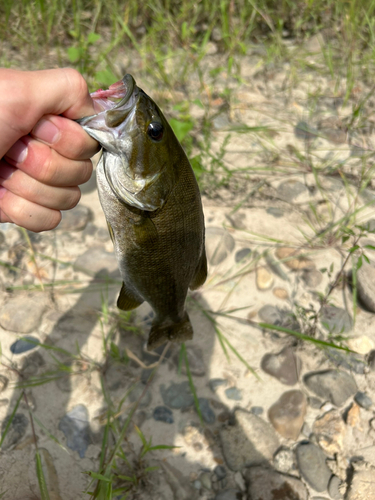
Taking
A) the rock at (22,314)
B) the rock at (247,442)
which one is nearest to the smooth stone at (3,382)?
the rock at (22,314)

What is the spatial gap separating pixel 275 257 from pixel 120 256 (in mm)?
1840

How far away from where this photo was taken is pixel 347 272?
3309mm

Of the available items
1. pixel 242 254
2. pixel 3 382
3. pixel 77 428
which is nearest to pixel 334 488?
pixel 77 428

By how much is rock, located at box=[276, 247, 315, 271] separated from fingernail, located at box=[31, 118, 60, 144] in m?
2.22

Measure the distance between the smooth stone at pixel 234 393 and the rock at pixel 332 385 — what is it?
0.50 meters

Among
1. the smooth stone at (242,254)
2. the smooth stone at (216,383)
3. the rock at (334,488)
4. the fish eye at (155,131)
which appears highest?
the fish eye at (155,131)

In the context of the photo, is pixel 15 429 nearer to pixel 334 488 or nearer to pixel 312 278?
pixel 334 488

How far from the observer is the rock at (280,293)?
323 cm

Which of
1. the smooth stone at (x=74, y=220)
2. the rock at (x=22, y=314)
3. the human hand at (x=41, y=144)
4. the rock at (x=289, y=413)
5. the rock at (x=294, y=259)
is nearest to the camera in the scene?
the human hand at (x=41, y=144)

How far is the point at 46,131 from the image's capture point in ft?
5.78

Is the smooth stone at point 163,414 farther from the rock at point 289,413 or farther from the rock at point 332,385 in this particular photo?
the rock at point 332,385

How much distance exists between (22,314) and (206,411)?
62.6 inches

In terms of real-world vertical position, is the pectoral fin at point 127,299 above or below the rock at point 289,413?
above

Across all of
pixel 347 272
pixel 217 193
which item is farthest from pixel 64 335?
pixel 347 272
